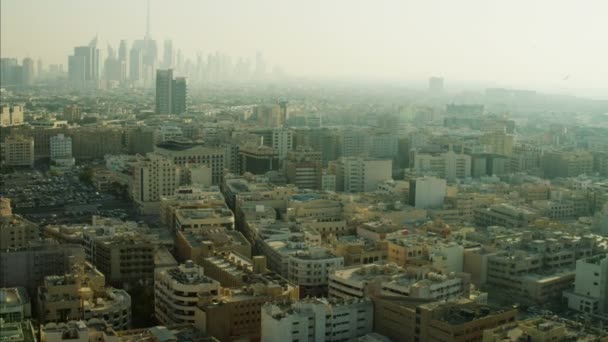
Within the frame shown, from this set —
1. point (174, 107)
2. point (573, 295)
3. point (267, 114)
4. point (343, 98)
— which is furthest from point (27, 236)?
point (343, 98)

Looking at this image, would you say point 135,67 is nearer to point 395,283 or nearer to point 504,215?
point 504,215

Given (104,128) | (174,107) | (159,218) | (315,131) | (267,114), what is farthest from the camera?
(174,107)

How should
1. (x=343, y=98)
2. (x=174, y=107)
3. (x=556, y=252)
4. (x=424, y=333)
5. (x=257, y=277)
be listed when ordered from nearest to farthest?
(x=424, y=333) → (x=257, y=277) → (x=556, y=252) → (x=174, y=107) → (x=343, y=98)

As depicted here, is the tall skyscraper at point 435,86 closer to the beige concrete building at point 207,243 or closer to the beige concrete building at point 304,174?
the beige concrete building at point 304,174

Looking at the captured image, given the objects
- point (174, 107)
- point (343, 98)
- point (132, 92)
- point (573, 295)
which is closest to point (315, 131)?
point (174, 107)

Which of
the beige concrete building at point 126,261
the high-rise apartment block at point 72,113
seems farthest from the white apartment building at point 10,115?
the beige concrete building at point 126,261

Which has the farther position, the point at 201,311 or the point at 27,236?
the point at 27,236

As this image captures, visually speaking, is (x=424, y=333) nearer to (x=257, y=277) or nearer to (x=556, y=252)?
(x=257, y=277)

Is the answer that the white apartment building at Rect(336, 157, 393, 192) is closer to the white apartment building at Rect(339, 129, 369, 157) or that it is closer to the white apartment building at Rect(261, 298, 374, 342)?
the white apartment building at Rect(339, 129, 369, 157)
